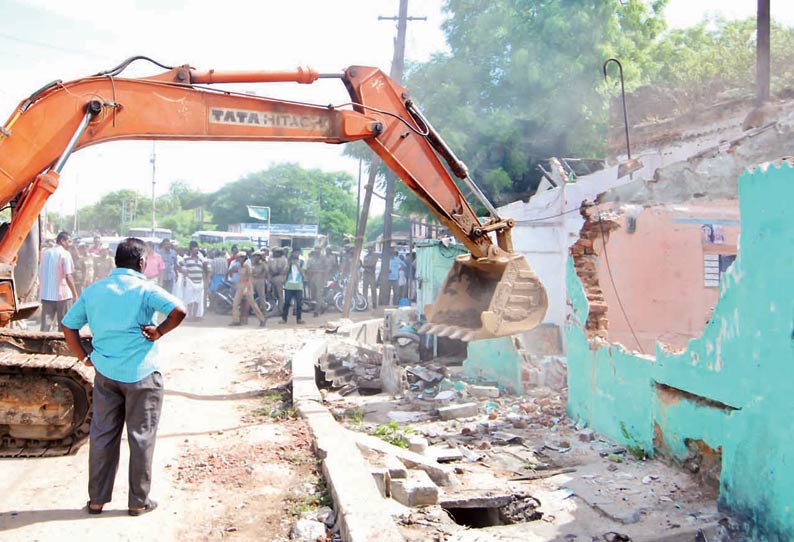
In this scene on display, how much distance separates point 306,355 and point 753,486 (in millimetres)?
6862

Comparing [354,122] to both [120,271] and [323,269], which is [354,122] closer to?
[120,271]

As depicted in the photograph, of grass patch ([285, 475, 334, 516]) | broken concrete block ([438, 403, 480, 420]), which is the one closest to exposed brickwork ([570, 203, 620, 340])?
broken concrete block ([438, 403, 480, 420])

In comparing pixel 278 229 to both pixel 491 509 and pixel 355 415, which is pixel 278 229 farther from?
pixel 491 509

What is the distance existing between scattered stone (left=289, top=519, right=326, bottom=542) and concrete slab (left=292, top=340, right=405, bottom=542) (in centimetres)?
13

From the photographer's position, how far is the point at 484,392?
30.6 feet

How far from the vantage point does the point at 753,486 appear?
4375 mm

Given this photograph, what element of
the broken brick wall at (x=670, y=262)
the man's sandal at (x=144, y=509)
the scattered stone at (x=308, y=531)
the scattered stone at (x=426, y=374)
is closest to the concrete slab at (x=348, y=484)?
the scattered stone at (x=308, y=531)

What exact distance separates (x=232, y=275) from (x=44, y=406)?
12.7 meters

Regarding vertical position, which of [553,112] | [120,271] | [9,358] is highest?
[553,112]

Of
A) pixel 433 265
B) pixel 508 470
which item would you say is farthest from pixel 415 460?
pixel 433 265

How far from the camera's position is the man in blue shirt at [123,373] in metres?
4.21

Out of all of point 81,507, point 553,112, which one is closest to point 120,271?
point 81,507

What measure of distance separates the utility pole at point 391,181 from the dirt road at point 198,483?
426 inches

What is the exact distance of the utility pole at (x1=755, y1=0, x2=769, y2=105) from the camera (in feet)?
36.9
